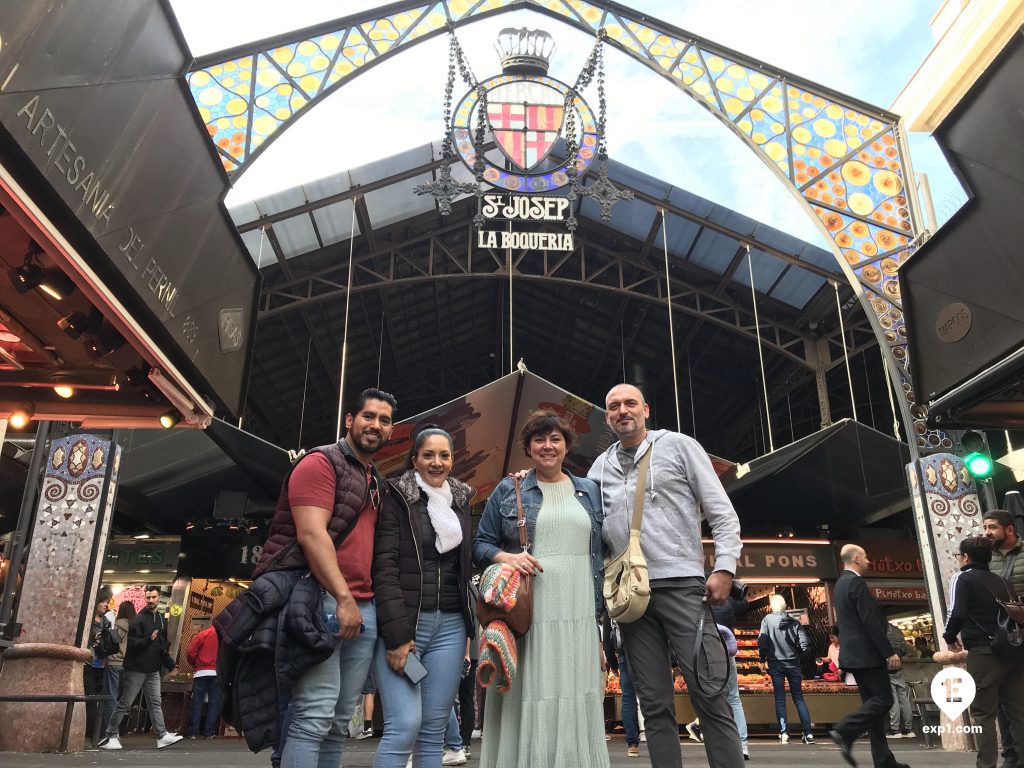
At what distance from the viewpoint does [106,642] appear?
7328 millimetres

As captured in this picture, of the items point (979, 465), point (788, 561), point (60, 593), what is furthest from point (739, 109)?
point (788, 561)

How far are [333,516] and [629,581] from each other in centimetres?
90

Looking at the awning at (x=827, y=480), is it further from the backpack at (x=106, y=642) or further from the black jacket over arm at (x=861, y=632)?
the backpack at (x=106, y=642)

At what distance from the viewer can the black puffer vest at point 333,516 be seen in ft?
7.54

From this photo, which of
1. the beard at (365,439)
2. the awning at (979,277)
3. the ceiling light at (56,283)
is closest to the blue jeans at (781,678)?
the awning at (979,277)

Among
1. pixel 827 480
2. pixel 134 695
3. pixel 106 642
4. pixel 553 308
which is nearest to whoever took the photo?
pixel 134 695

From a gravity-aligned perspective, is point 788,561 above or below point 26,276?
above

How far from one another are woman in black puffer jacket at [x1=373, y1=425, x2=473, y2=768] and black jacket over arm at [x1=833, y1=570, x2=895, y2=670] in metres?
2.49

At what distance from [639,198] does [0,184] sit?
34.3 feet

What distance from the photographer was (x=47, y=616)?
609 centimetres

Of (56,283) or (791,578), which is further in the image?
(791,578)

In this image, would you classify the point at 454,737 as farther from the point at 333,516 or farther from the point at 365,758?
the point at 333,516

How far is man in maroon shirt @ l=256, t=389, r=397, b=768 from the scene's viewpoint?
2.21 meters

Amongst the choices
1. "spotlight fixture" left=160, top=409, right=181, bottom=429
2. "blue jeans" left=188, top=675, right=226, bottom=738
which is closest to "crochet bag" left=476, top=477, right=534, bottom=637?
"spotlight fixture" left=160, top=409, right=181, bottom=429
